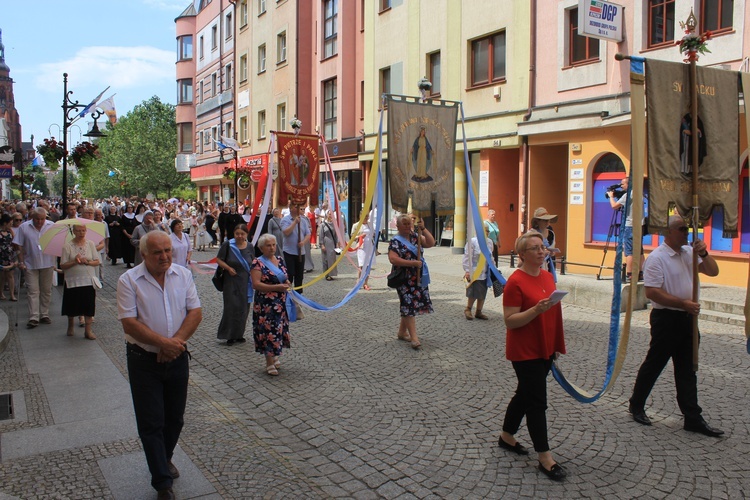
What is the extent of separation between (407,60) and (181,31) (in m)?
29.5

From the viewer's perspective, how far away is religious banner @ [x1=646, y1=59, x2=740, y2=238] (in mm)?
5293

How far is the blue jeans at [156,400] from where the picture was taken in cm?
432

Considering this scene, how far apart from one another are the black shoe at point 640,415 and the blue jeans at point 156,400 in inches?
148

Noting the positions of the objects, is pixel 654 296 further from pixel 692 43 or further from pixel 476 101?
pixel 476 101

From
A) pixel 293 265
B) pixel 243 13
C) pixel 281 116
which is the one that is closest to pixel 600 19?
pixel 293 265

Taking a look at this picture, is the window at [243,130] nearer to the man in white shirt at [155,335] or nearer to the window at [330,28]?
the window at [330,28]

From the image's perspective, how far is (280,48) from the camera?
33188 millimetres

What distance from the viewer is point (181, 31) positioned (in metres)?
46.8

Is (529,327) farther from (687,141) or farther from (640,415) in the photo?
(687,141)

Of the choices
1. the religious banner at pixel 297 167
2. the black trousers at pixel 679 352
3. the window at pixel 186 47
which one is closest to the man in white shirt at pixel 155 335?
the black trousers at pixel 679 352

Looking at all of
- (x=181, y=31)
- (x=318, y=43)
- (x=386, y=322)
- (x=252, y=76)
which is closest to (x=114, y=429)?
(x=386, y=322)

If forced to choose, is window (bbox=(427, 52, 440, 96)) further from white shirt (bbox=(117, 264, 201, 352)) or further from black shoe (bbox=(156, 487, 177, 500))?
black shoe (bbox=(156, 487, 177, 500))

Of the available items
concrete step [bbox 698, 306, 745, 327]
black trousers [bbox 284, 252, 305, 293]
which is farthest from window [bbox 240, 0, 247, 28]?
concrete step [bbox 698, 306, 745, 327]

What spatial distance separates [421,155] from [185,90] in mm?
40808
